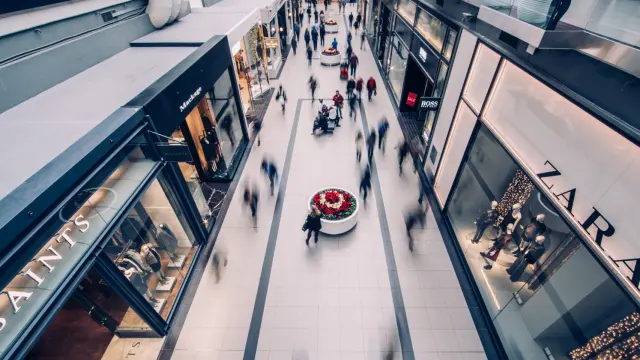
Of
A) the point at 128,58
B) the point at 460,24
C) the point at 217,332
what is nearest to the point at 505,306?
the point at 217,332

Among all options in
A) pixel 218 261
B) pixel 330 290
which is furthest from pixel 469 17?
pixel 218 261

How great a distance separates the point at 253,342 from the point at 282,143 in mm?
7703

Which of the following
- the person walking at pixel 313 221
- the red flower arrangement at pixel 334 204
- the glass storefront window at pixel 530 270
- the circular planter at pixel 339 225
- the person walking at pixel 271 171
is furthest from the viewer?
the person walking at pixel 271 171

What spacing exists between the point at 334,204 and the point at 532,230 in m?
4.54

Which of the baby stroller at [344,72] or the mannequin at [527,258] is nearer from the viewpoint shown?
the mannequin at [527,258]

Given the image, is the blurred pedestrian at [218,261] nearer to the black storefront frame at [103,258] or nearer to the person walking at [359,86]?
the black storefront frame at [103,258]

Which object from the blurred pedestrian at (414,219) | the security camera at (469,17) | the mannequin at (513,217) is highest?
the security camera at (469,17)

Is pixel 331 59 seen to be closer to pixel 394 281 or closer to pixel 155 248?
pixel 394 281

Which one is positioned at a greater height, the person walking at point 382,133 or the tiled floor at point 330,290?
the person walking at point 382,133

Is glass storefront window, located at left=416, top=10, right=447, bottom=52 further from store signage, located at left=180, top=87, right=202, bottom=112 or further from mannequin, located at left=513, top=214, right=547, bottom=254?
store signage, located at left=180, top=87, right=202, bottom=112

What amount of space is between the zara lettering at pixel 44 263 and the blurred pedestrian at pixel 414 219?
6950 millimetres

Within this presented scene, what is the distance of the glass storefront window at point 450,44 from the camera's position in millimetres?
7754

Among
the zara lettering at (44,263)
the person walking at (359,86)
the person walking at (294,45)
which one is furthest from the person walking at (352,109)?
the zara lettering at (44,263)

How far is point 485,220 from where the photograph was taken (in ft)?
21.4
